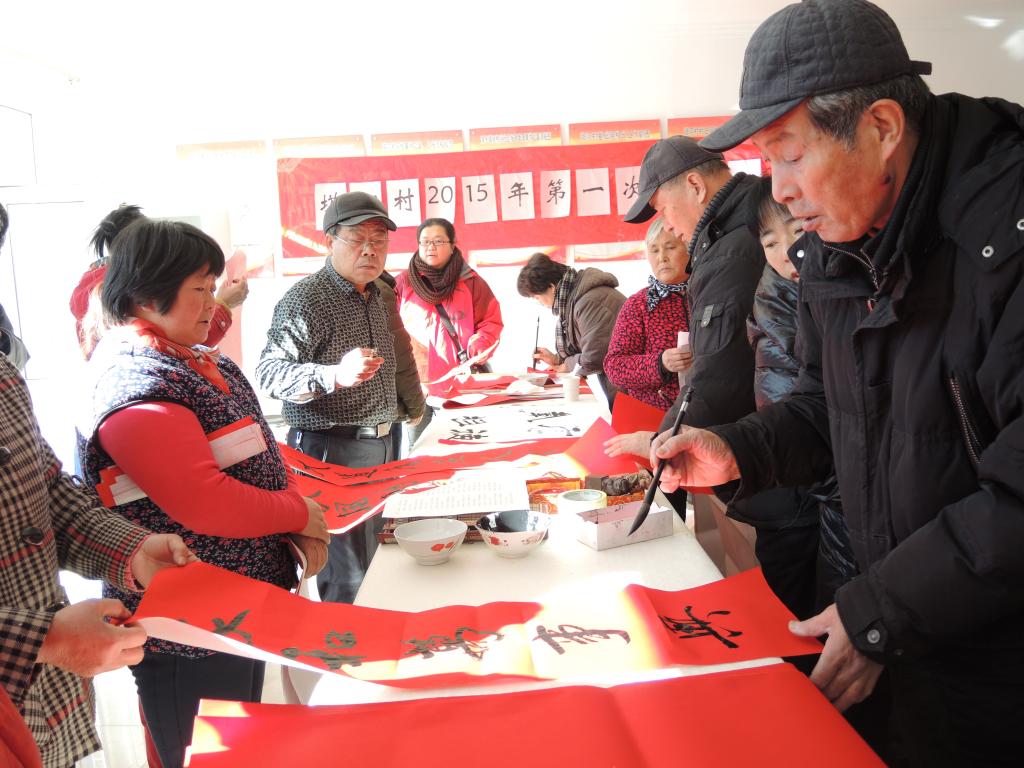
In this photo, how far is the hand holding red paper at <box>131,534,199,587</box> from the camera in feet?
3.77

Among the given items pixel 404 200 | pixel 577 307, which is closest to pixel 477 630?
pixel 577 307

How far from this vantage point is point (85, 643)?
2.91 feet

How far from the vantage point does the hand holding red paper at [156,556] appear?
115 centimetres

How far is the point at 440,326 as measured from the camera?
4.09 metres

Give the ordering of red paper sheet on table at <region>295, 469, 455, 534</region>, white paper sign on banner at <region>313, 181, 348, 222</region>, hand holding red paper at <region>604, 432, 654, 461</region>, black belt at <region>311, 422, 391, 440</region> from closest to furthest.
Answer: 1. red paper sheet on table at <region>295, 469, 455, 534</region>
2. hand holding red paper at <region>604, 432, 654, 461</region>
3. black belt at <region>311, 422, 391, 440</region>
4. white paper sign on banner at <region>313, 181, 348, 222</region>

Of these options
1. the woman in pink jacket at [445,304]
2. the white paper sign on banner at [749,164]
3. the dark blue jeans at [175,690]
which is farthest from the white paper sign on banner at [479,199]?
the dark blue jeans at [175,690]

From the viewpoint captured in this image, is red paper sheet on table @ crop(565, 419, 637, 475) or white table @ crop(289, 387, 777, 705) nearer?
white table @ crop(289, 387, 777, 705)

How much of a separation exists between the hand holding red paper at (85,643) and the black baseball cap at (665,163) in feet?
5.02

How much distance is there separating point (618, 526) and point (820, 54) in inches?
33.9

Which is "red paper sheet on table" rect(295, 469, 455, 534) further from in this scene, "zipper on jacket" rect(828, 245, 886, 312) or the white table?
"zipper on jacket" rect(828, 245, 886, 312)

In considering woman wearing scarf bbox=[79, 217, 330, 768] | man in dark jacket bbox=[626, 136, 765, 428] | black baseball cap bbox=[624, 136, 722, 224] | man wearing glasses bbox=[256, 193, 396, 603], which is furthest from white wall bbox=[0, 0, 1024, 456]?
woman wearing scarf bbox=[79, 217, 330, 768]

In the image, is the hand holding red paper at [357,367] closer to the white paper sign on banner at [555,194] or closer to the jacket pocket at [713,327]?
the jacket pocket at [713,327]

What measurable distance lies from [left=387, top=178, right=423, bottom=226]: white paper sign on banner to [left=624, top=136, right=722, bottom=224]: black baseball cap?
370 cm

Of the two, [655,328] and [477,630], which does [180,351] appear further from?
[655,328]
